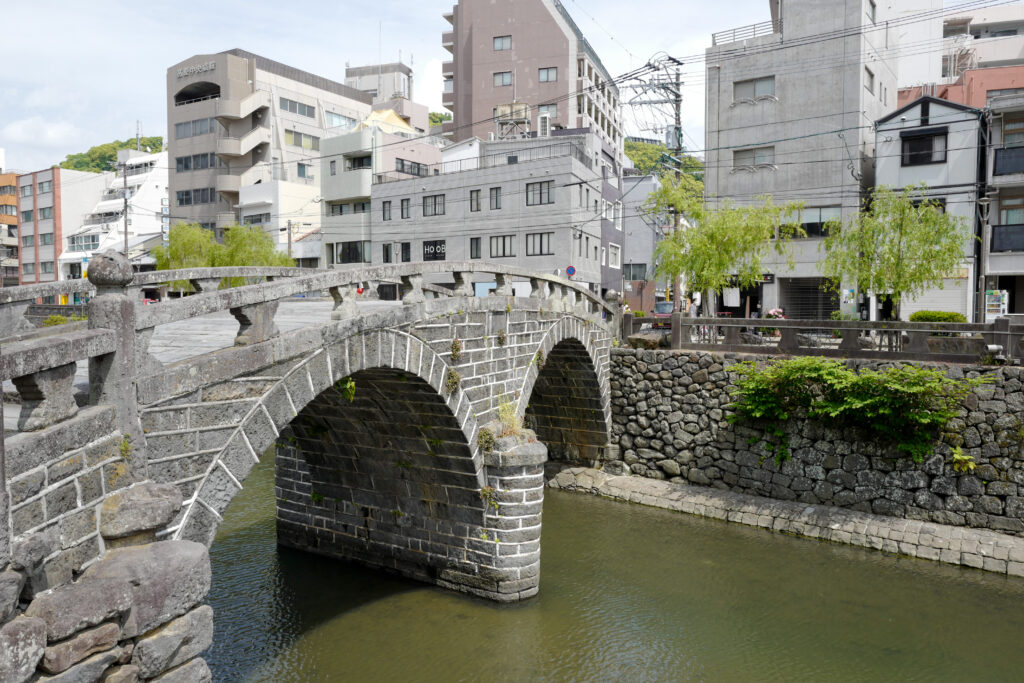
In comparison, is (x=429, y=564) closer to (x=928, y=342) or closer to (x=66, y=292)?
(x=66, y=292)

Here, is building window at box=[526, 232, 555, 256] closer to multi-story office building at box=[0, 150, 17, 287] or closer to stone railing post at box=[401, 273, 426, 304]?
stone railing post at box=[401, 273, 426, 304]

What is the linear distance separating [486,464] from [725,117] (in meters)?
26.8

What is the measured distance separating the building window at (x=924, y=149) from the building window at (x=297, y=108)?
42.0 m

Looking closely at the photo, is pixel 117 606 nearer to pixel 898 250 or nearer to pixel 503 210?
pixel 898 250

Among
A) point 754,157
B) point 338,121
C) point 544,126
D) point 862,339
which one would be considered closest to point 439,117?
point 338,121

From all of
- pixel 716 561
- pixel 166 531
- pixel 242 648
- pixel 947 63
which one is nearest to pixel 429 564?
pixel 242 648

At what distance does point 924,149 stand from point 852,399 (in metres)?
19.0

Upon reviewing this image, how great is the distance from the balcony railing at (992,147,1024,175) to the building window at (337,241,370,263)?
32.4 m

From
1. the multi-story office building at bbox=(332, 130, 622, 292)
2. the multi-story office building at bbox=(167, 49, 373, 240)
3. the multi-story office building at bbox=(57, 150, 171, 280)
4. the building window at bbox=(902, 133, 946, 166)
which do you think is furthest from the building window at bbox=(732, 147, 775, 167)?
the multi-story office building at bbox=(57, 150, 171, 280)

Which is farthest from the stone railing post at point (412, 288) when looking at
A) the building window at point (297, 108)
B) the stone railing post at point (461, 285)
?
the building window at point (297, 108)

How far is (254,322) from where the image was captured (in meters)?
8.12

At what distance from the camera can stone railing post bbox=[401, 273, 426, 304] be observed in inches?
448

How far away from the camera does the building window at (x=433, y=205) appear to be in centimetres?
4181

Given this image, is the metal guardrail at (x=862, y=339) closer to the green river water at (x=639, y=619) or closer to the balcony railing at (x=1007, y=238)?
the green river water at (x=639, y=619)
